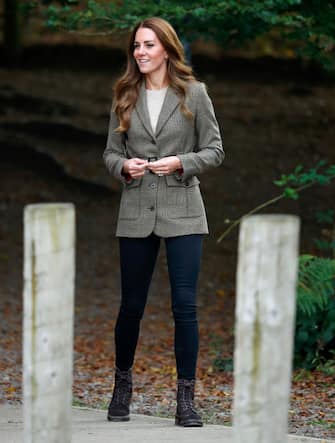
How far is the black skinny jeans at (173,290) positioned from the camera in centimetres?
466

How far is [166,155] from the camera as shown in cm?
476

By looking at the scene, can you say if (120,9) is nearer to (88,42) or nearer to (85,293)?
(85,293)

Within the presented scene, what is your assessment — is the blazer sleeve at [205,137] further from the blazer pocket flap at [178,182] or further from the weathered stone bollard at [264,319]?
the weathered stone bollard at [264,319]

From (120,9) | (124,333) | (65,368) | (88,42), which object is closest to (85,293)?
(120,9)

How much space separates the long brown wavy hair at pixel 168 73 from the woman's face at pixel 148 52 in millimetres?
25

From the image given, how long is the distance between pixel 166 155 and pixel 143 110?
25 cm

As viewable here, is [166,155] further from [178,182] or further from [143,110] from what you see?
[143,110]

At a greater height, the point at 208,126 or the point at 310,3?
the point at 310,3

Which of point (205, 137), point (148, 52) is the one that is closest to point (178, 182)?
point (205, 137)

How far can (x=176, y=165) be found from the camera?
4.66m

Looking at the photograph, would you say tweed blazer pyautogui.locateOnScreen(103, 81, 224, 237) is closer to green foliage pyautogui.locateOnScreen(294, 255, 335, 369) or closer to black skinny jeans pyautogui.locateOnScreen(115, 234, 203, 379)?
black skinny jeans pyautogui.locateOnScreen(115, 234, 203, 379)

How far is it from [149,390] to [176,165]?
2.30 metres

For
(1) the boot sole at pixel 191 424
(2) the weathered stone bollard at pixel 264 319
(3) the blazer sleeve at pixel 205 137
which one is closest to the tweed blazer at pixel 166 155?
(3) the blazer sleeve at pixel 205 137

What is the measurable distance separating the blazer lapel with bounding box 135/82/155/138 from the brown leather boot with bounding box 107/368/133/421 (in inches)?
47.2
